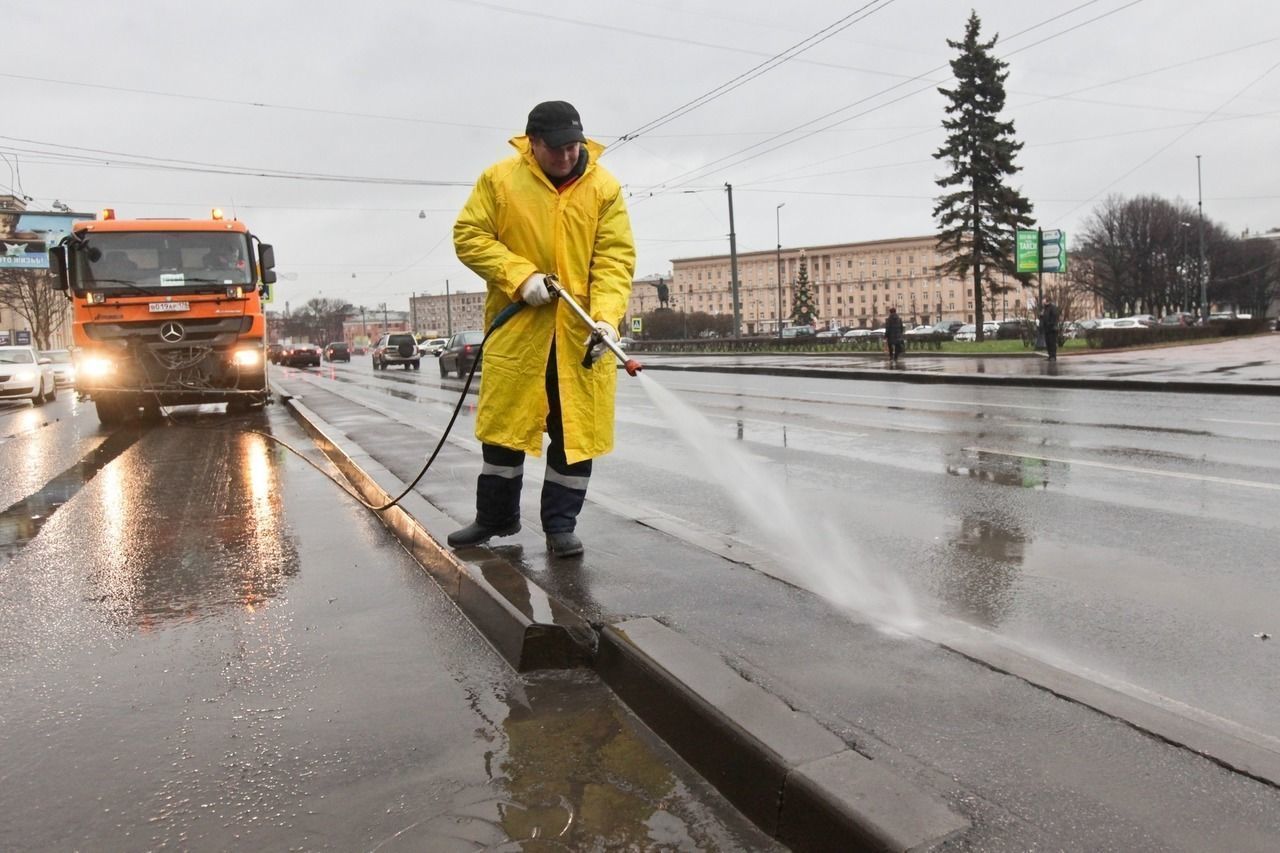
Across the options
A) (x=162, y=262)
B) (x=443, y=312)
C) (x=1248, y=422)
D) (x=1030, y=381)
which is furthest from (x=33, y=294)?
(x=443, y=312)

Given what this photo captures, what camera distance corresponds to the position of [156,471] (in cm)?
903

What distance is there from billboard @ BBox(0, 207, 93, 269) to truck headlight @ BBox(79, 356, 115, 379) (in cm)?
3472

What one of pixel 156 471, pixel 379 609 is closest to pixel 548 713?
pixel 379 609

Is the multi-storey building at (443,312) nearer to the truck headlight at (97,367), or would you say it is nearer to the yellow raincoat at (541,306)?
the truck headlight at (97,367)

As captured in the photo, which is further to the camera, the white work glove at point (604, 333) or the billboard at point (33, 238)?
the billboard at point (33, 238)

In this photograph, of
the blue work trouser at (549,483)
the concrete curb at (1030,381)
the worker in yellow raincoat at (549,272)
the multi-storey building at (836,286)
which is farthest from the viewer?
the multi-storey building at (836,286)

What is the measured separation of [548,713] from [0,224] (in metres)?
56.3

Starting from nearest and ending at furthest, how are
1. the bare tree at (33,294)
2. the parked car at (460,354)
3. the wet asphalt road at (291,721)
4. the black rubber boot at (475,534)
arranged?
the wet asphalt road at (291,721) → the black rubber boot at (475,534) → the parked car at (460,354) → the bare tree at (33,294)

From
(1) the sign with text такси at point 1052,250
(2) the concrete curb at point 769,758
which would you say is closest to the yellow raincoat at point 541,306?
(2) the concrete curb at point 769,758

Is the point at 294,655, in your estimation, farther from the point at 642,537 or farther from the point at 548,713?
the point at 642,537

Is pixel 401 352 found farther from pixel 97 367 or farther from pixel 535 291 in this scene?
pixel 535 291

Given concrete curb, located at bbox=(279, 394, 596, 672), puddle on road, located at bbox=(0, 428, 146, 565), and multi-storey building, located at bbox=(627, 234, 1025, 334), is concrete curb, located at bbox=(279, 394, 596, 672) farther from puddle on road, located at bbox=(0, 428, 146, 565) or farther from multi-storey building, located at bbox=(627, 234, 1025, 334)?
multi-storey building, located at bbox=(627, 234, 1025, 334)

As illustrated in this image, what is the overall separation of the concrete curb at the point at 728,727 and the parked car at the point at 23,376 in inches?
901

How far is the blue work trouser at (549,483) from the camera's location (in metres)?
4.68
